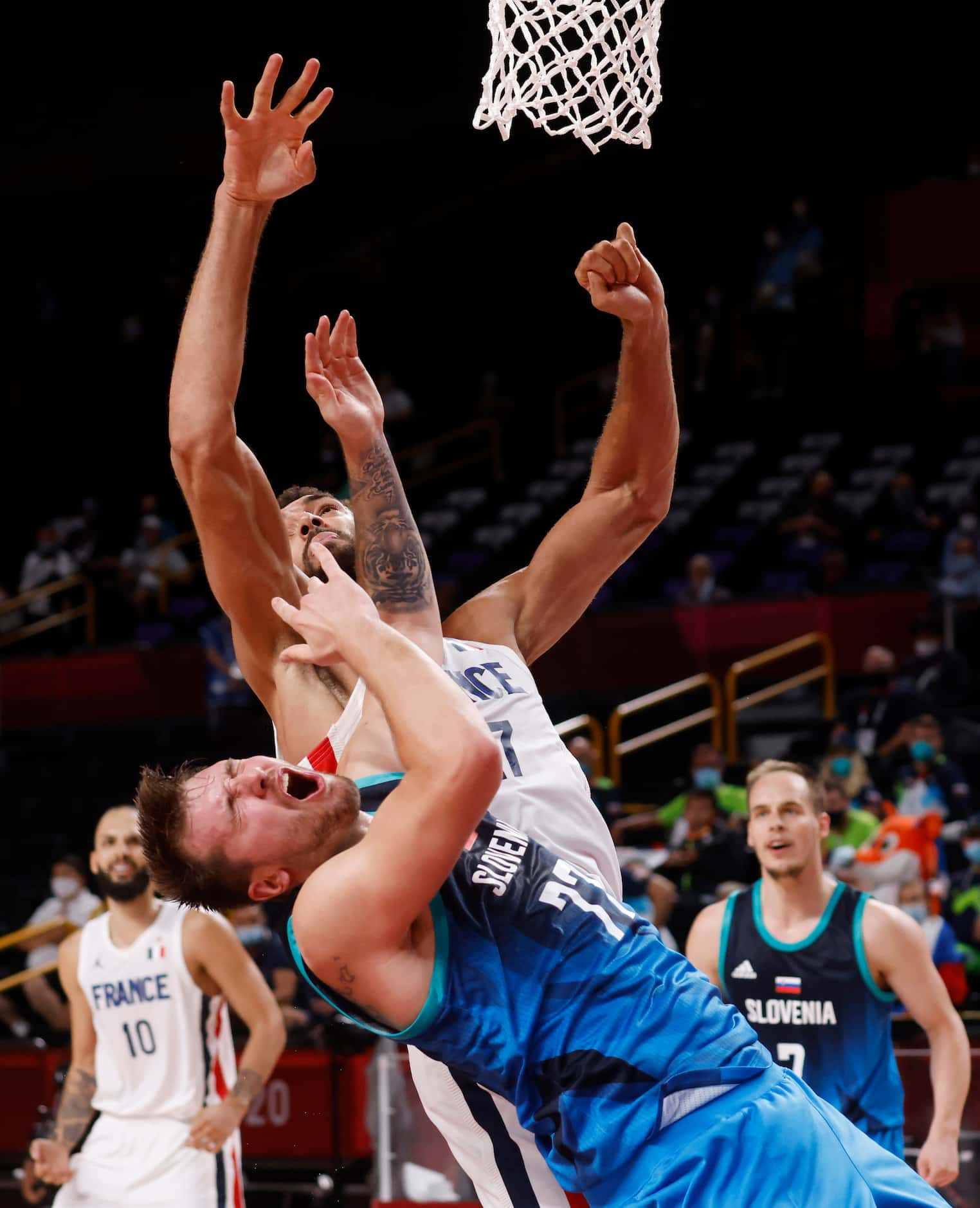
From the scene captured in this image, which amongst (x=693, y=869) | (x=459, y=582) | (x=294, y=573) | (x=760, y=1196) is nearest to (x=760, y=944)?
(x=294, y=573)

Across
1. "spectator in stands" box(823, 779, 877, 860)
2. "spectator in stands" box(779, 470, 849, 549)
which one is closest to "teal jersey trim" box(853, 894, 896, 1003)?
"spectator in stands" box(823, 779, 877, 860)

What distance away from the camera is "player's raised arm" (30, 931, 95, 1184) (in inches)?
252

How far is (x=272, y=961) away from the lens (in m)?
9.65

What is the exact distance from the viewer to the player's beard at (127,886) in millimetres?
6852

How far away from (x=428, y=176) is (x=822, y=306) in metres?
5.71

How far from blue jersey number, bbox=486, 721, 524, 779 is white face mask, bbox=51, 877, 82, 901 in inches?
323

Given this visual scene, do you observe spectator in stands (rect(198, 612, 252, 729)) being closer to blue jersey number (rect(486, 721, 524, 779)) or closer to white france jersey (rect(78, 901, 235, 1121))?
white france jersey (rect(78, 901, 235, 1121))

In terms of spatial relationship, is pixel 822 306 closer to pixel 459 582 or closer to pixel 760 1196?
pixel 459 582

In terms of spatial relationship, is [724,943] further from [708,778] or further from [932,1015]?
[708,778]

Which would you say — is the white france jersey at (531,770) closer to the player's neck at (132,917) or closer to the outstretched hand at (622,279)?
the outstretched hand at (622,279)

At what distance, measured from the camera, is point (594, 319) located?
68.3 feet

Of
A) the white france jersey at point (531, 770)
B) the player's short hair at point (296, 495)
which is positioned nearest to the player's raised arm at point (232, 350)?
the player's short hair at point (296, 495)

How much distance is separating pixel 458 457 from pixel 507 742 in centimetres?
1656

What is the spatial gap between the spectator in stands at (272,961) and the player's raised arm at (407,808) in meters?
6.13
